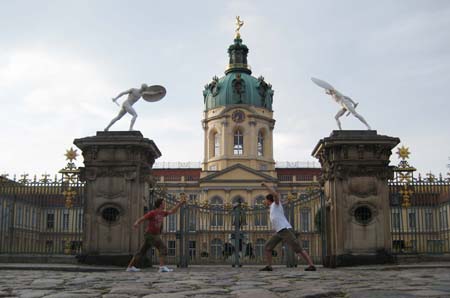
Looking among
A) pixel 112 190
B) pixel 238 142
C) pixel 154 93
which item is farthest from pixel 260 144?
pixel 112 190

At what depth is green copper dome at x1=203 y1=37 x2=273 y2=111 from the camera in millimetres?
68562

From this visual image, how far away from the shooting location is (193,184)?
Answer: 64.5 meters

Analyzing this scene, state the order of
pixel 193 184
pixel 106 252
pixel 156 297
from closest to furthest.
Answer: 1. pixel 156 297
2. pixel 106 252
3. pixel 193 184

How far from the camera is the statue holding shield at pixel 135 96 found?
17.6 meters

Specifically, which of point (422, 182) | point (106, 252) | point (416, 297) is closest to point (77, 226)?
point (106, 252)

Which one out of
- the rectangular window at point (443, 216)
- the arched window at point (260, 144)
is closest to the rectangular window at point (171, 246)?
the arched window at point (260, 144)

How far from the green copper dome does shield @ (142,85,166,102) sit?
50.2 meters

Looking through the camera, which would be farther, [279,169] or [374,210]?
[279,169]

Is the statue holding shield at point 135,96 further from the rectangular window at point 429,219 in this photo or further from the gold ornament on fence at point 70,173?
the rectangular window at point 429,219

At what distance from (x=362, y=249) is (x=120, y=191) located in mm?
7011

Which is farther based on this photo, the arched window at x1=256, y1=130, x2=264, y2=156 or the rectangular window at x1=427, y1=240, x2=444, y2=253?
the arched window at x1=256, y1=130, x2=264, y2=156

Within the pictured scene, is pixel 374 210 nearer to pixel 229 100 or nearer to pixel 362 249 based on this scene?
pixel 362 249

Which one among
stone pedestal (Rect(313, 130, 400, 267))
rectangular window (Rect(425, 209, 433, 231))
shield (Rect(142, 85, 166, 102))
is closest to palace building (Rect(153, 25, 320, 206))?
rectangular window (Rect(425, 209, 433, 231))

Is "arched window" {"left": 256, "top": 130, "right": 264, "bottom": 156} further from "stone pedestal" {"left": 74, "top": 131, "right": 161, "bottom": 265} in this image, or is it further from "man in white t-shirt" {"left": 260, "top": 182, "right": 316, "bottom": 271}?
"man in white t-shirt" {"left": 260, "top": 182, "right": 316, "bottom": 271}
